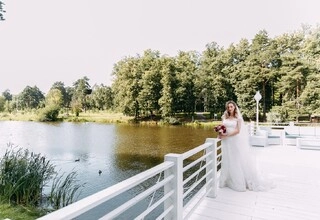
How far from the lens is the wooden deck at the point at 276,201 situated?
2.91 meters

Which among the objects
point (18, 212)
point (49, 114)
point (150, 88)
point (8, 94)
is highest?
point (8, 94)

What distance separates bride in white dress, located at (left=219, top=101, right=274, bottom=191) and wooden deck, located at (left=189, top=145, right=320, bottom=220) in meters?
0.11

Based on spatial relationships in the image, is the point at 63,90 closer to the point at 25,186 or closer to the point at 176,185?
the point at 25,186

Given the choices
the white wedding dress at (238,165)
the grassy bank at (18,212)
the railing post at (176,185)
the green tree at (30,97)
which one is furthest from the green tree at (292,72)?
the green tree at (30,97)

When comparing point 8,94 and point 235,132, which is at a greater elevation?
point 8,94

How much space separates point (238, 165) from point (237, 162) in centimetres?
4

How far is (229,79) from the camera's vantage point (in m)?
29.1

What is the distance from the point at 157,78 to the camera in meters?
31.7

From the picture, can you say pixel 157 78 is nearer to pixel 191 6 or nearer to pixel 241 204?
pixel 191 6

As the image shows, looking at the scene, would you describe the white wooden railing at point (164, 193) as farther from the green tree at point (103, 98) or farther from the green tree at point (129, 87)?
the green tree at point (103, 98)

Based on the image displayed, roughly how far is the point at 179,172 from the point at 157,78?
97.4 ft

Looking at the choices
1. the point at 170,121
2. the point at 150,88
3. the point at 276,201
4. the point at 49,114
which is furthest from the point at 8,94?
the point at 276,201

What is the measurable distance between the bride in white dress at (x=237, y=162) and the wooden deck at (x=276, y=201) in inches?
4.5

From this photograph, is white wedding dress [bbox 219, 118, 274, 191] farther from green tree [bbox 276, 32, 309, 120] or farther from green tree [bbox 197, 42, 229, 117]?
green tree [bbox 197, 42, 229, 117]
